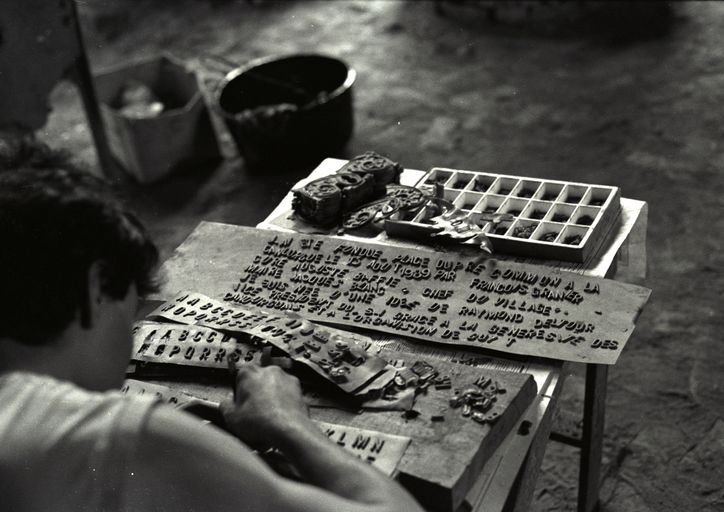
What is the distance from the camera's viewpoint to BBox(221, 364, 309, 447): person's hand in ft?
5.47

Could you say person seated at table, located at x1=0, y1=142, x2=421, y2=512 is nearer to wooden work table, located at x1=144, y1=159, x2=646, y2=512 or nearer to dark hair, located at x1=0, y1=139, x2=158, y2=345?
dark hair, located at x1=0, y1=139, x2=158, y2=345

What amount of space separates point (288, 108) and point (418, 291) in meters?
2.95

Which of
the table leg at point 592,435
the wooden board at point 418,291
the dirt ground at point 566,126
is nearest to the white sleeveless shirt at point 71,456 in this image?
the wooden board at point 418,291

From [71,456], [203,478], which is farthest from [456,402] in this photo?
[71,456]

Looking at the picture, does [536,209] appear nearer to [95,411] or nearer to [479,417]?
[479,417]

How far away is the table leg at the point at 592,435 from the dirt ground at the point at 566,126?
23 cm

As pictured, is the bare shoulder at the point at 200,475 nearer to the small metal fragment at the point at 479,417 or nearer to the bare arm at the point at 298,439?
the bare arm at the point at 298,439

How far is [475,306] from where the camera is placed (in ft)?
7.39

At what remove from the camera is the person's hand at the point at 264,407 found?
A: 1667 mm

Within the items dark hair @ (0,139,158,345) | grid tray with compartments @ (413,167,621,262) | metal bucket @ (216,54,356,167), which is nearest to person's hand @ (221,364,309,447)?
dark hair @ (0,139,158,345)

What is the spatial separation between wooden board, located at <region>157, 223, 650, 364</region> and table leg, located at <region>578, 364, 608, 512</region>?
32 centimetres

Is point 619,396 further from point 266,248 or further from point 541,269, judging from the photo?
point 266,248

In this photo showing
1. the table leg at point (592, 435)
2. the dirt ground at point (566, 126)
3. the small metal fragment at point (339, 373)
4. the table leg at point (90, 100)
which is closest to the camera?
the small metal fragment at point (339, 373)

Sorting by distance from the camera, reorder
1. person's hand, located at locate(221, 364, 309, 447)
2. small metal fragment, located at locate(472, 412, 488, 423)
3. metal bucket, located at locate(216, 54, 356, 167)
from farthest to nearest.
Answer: metal bucket, located at locate(216, 54, 356, 167)
small metal fragment, located at locate(472, 412, 488, 423)
person's hand, located at locate(221, 364, 309, 447)
